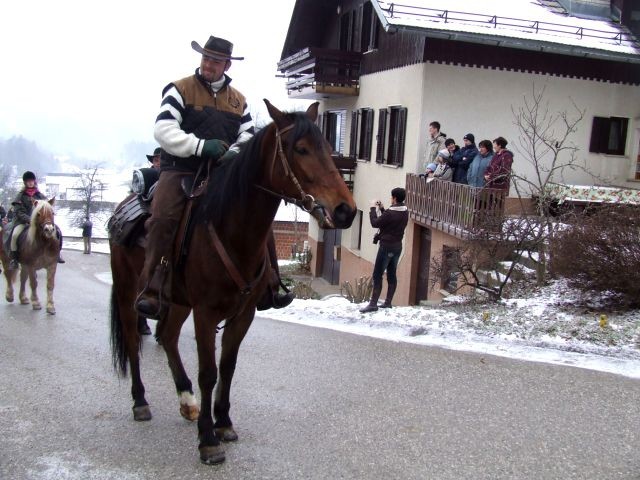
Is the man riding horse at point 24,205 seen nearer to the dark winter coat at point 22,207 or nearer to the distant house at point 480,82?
the dark winter coat at point 22,207

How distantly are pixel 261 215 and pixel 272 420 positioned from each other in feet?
6.04

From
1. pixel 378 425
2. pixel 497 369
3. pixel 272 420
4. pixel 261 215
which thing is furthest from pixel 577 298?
pixel 261 215

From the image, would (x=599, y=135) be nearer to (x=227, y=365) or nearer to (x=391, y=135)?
(x=391, y=135)

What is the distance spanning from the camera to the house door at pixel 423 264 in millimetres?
17280

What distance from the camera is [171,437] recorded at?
4805 millimetres

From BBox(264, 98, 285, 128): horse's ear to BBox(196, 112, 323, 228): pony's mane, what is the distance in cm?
3

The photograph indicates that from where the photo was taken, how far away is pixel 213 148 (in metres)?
4.60

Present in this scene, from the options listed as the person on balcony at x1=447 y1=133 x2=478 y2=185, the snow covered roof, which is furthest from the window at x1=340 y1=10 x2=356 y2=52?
the person on balcony at x1=447 y1=133 x2=478 y2=185

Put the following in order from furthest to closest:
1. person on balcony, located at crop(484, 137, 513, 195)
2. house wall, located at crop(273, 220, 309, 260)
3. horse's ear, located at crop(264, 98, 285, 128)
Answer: house wall, located at crop(273, 220, 309, 260), person on balcony, located at crop(484, 137, 513, 195), horse's ear, located at crop(264, 98, 285, 128)

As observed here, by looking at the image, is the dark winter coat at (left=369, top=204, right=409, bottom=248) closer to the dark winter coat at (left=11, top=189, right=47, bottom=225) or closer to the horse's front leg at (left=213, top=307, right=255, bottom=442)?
the horse's front leg at (left=213, top=307, right=255, bottom=442)

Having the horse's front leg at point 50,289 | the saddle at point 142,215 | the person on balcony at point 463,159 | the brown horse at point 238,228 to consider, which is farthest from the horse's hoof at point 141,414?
the person on balcony at point 463,159

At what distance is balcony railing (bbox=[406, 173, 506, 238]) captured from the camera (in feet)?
38.8

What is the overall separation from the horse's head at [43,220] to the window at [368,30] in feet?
42.4

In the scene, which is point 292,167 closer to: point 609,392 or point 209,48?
point 209,48
